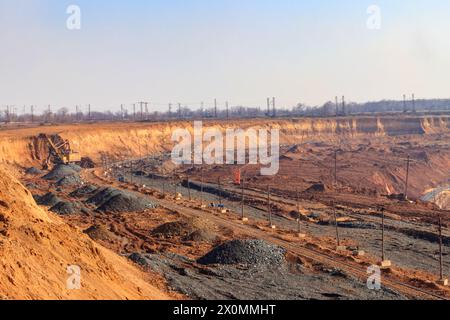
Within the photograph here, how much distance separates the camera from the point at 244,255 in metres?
26.0

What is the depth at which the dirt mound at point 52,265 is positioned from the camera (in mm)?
15539

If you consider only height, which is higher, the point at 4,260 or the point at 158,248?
the point at 4,260

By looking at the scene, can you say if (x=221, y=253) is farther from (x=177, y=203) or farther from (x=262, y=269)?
(x=177, y=203)

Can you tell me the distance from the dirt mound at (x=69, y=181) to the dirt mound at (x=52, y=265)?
3493 cm

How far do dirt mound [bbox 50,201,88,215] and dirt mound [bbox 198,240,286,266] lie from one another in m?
16.9

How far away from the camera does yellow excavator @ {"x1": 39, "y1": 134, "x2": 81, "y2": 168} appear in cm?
7388

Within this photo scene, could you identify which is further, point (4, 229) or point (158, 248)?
point (158, 248)

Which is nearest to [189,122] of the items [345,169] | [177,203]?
[345,169]

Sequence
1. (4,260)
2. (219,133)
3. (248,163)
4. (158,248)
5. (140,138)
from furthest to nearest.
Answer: (219,133)
(140,138)
(248,163)
(158,248)
(4,260)

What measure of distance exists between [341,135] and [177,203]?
83.0 meters

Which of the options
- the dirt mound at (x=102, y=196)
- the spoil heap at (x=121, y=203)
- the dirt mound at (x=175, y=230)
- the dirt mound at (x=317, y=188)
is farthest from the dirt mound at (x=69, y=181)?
the dirt mound at (x=175, y=230)

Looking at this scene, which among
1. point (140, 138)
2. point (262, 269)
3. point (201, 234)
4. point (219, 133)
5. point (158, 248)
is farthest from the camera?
point (219, 133)

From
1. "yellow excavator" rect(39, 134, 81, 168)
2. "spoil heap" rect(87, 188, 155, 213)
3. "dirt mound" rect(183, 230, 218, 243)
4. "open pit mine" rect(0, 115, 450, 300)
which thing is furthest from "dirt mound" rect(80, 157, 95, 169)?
"dirt mound" rect(183, 230, 218, 243)

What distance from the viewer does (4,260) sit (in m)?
15.7
